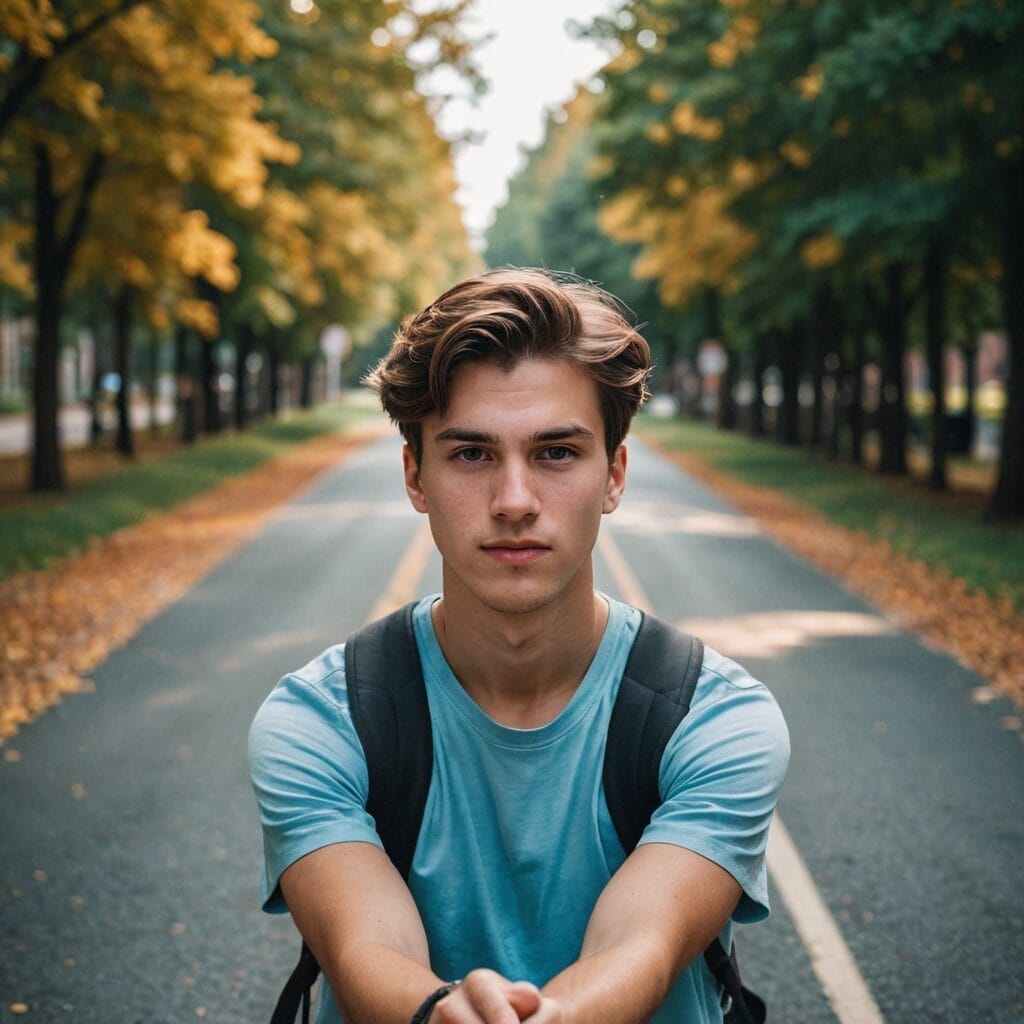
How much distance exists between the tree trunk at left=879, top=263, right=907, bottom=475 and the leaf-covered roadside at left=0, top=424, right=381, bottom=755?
13.3 m

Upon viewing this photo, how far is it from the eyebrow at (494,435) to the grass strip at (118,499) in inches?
494

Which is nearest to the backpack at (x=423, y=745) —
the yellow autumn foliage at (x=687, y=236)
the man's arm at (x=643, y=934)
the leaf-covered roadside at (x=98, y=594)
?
the man's arm at (x=643, y=934)

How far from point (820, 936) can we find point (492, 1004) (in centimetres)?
369

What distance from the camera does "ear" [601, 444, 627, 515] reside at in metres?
2.39

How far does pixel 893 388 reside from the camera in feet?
92.0

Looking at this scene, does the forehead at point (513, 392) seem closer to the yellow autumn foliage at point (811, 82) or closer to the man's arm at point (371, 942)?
the man's arm at point (371, 942)

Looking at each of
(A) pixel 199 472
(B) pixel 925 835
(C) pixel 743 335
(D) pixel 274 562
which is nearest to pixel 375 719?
(B) pixel 925 835

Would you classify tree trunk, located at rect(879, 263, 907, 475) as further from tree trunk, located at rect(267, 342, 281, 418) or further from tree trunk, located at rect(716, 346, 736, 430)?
tree trunk, located at rect(267, 342, 281, 418)

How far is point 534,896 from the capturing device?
213cm

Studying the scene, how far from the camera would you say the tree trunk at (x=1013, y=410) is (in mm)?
18359

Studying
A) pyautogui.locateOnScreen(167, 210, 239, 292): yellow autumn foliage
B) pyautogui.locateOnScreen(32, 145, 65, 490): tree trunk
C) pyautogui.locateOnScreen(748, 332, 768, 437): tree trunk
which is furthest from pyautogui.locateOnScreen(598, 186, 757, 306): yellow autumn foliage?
pyautogui.locateOnScreen(32, 145, 65, 490): tree trunk

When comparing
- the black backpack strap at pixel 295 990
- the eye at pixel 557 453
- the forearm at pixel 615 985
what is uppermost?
the eye at pixel 557 453

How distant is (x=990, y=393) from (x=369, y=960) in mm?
108040

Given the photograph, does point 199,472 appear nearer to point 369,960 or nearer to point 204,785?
point 204,785
